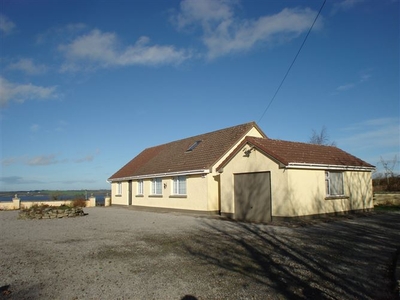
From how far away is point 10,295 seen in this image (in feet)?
19.1

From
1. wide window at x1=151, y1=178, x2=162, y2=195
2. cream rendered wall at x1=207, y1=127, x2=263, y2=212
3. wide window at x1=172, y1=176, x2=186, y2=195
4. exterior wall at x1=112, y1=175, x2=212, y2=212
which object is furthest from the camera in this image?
wide window at x1=151, y1=178, x2=162, y2=195

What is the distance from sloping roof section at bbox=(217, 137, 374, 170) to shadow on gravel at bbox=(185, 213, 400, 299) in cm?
336

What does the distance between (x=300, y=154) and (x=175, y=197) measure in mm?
9384

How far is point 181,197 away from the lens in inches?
866

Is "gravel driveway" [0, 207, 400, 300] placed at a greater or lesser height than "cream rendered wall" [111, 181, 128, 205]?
lesser

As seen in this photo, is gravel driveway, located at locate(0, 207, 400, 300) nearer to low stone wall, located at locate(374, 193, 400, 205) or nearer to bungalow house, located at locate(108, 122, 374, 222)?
bungalow house, located at locate(108, 122, 374, 222)

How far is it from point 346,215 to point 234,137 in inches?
327

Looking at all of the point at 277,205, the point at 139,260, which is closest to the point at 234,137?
the point at 277,205

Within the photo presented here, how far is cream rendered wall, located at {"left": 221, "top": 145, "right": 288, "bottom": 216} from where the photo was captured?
1512 centimetres

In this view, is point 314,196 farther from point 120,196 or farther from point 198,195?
point 120,196

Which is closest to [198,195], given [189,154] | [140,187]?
[189,154]

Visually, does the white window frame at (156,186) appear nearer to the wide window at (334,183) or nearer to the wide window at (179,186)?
the wide window at (179,186)

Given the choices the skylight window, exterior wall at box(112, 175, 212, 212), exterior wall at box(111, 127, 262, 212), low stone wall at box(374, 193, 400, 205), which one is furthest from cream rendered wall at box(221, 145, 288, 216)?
low stone wall at box(374, 193, 400, 205)

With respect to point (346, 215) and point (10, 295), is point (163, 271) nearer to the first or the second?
point (10, 295)
